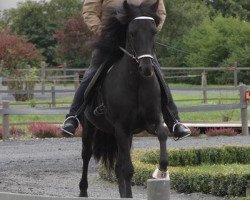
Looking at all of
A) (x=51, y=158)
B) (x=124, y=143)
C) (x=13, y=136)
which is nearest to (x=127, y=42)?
(x=124, y=143)

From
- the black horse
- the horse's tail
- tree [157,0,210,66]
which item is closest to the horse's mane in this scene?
the black horse

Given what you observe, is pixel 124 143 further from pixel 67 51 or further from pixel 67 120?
pixel 67 51

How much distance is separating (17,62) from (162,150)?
2792 cm

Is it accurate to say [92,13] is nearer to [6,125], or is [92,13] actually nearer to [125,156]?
[125,156]

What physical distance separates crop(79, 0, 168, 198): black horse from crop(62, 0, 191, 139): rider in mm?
229

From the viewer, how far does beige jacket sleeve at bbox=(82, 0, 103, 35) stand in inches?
381

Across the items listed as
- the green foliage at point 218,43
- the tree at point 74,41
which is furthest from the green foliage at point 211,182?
the green foliage at point 218,43

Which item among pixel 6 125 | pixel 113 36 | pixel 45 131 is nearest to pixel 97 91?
pixel 113 36

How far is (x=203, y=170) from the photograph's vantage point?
1200 cm

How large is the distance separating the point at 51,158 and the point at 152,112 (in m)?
8.26

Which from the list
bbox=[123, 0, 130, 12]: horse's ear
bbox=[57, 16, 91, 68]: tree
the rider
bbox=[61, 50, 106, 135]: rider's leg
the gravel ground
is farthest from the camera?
bbox=[57, 16, 91, 68]: tree

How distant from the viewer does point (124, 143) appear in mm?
8320

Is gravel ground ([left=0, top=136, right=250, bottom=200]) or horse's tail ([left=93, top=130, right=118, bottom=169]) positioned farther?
gravel ground ([left=0, top=136, right=250, bottom=200])

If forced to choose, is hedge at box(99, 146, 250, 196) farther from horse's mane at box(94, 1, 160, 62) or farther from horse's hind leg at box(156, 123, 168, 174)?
horse's hind leg at box(156, 123, 168, 174)
